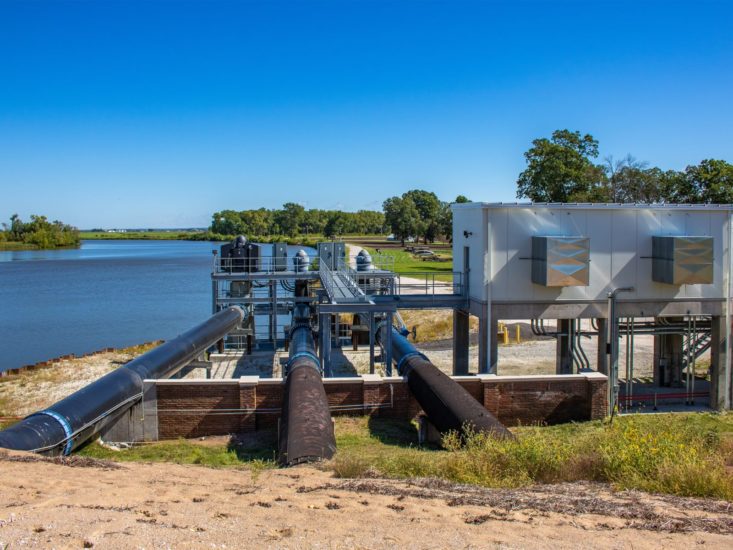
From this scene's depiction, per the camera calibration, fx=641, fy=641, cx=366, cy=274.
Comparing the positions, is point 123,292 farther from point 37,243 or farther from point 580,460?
point 37,243

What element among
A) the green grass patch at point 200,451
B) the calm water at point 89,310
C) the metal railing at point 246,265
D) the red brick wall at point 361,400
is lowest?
the calm water at point 89,310

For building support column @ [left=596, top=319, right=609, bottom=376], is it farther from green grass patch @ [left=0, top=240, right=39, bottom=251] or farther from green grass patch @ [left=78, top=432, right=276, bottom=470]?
green grass patch @ [left=0, top=240, right=39, bottom=251]

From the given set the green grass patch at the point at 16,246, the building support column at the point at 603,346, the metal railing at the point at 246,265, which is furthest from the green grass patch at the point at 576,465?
the green grass patch at the point at 16,246

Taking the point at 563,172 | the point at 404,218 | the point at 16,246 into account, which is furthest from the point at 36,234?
the point at 563,172

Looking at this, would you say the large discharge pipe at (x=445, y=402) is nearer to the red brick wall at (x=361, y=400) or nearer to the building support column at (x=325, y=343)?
the red brick wall at (x=361, y=400)

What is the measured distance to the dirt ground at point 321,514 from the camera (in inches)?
287

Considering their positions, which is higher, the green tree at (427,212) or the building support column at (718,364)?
the green tree at (427,212)

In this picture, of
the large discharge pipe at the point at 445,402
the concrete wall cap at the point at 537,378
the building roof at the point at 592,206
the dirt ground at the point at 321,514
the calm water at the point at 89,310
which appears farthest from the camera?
the calm water at the point at 89,310

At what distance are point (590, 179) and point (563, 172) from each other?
Answer: 3.91 metres

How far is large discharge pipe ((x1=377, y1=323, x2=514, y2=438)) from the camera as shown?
1326 cm

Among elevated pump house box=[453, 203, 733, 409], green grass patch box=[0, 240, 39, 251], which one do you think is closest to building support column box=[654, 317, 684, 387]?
elevated pump house box=[453, 203, 733, 409]

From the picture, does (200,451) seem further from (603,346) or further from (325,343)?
(603,346)

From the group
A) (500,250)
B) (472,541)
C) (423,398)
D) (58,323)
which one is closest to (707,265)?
(500,250)

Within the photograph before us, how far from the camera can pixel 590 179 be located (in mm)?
63875
